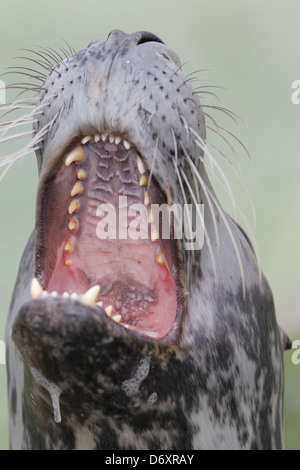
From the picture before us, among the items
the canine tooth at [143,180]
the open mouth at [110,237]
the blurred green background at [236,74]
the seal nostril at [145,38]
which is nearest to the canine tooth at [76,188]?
the open mouth at [110,237]

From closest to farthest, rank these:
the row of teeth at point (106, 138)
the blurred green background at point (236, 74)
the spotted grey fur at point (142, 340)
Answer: the spotted grey fur at point (142, 340) → the row of teeth at point (106, 138) → the blurred green background at point (236, 74)

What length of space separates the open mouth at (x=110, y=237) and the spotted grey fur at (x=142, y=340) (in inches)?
1.5

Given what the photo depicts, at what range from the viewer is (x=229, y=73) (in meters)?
2.45

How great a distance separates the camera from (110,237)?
121 centimetres

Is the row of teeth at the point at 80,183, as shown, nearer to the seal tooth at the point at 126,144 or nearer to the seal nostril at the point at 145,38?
the seal tooth at the point at 126,144

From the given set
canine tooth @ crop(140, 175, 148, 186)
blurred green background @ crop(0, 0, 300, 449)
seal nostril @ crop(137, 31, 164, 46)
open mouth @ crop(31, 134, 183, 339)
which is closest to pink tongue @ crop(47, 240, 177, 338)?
open mouth @ crop(31, 134, 183, 339)

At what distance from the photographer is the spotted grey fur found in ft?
3.14

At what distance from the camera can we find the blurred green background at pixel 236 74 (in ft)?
7.32

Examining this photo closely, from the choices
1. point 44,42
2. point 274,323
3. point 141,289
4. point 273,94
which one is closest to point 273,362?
point 274,323

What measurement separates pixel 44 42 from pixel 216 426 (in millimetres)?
1639

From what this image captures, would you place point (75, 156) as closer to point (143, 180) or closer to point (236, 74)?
point (143, 180)

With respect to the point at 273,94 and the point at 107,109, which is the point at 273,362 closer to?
the point at 107,109

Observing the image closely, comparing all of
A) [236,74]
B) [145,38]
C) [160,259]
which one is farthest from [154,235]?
[236,74]

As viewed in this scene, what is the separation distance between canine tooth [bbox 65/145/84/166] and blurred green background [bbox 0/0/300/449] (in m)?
1.07
